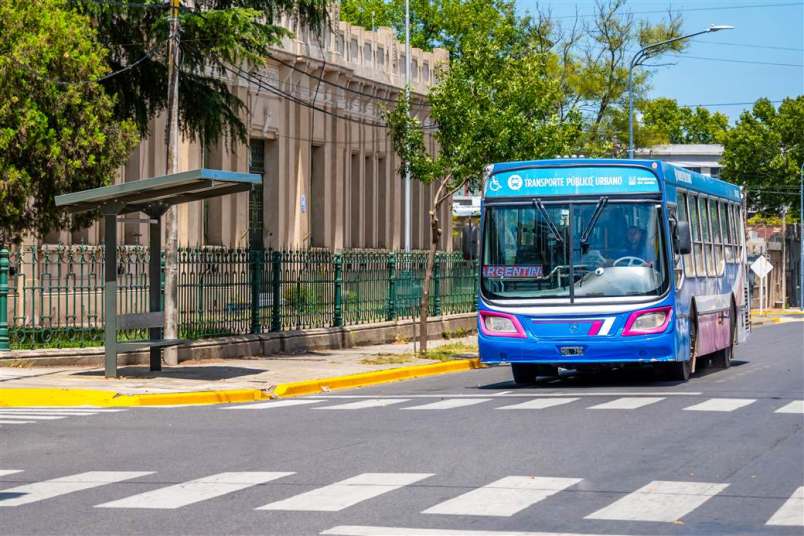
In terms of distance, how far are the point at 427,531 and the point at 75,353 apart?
47.0 feet

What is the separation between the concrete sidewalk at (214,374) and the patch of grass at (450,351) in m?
0.28

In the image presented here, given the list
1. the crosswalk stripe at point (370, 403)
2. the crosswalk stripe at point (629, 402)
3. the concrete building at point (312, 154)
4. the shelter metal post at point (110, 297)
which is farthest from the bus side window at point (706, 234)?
the concrete building at point (312, 154)

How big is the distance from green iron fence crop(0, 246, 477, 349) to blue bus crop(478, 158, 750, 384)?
6010 millimetres

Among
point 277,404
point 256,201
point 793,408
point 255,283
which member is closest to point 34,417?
point 277,404

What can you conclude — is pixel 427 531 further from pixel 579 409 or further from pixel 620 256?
pixel 620 256

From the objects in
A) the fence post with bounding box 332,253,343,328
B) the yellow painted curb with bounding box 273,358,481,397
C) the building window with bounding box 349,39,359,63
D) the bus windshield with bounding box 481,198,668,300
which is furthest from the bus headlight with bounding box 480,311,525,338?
the building window with bounding box 349,39,359,63

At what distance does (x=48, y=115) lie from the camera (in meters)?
23.4

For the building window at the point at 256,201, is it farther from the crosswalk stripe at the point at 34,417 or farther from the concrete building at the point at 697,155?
the concrete building at the point at 697,155

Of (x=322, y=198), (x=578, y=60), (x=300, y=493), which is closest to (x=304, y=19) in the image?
(x=300, y=493)

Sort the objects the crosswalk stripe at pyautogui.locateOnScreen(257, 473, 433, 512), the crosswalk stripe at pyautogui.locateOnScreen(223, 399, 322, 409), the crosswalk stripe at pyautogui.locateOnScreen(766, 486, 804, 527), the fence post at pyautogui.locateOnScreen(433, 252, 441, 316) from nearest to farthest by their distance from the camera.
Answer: the crosswalk stripe at pyautogui.locateOnScreen(766, 486, 804, 527) < the crosswalk stripe at pyautogui.locateOnScreen(257, 473, 433, 512) < the crosswalk stripe at pyautogui.locateOnScreen(223, 399, 322, 409) < the fence post at pyautogui.locateOnScreen(433, 252, 441, 316)

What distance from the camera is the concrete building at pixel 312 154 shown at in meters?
39.8

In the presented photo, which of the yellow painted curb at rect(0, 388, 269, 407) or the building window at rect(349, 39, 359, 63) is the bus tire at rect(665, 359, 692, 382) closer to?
the yellow painted curb at rect(0, 388, 269, 407)

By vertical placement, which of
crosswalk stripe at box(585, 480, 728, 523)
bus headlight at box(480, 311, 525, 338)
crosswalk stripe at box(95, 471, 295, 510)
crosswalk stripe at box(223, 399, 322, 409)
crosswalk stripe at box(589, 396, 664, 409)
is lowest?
crosswalk stripe at box(223, 399, 322, 409)

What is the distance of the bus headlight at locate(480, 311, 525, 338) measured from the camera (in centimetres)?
1975
